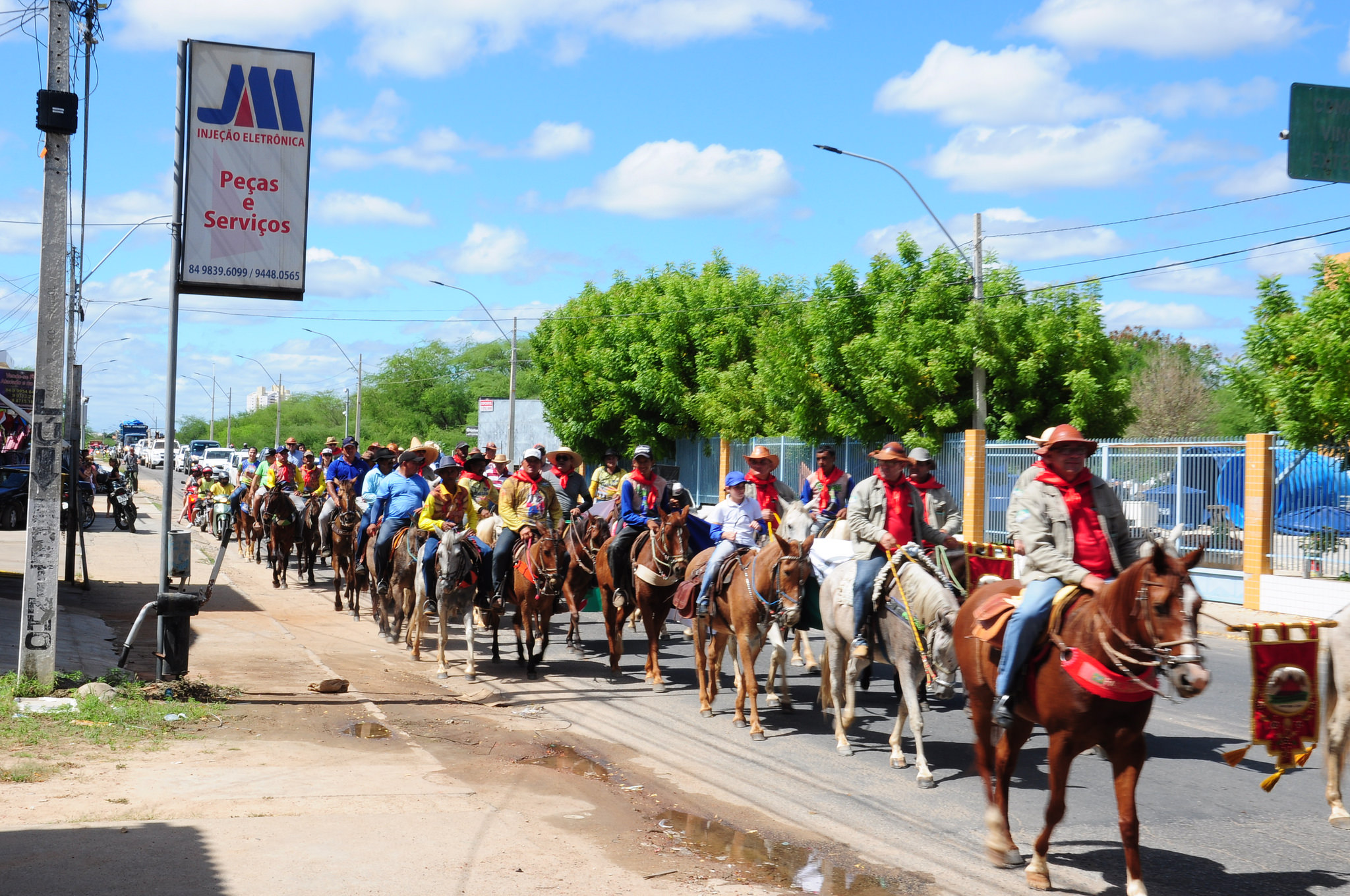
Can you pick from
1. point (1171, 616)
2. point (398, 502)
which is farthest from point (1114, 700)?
point (398, 502)

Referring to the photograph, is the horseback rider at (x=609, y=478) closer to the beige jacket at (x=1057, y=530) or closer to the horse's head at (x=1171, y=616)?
the beige jacket at (x=1057, y=530)

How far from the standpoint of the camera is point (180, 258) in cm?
1118

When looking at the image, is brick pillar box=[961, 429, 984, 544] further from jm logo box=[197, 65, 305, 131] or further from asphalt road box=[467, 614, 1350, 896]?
jm logo box=[197, 65, 305, 131]

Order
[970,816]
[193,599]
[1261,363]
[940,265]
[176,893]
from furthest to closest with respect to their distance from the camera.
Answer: [940,265] → [1261,363] → [193,599] → [970,816] → [176,893]

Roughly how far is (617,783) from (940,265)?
19466 mm

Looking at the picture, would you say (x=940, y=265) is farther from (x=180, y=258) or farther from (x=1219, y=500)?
Answer: (x=180, y=258)

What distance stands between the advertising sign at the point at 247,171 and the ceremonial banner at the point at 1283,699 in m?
9.15

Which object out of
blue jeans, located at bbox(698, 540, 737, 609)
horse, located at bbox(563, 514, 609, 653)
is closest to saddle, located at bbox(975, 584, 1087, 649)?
blue jeans, located at bbox(698, 540, 737, 609)

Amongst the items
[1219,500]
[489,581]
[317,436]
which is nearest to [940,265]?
[1219,500]

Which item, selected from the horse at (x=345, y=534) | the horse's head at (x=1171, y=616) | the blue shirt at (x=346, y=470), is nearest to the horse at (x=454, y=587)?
the horse at (x=345, y=534)

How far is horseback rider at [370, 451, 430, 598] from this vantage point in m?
15.2

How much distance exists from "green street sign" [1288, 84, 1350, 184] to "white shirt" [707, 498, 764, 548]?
561 centimetres

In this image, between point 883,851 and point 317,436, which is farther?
point 317,436

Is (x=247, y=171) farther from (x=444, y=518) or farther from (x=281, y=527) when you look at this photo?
(x=281, y=527)
